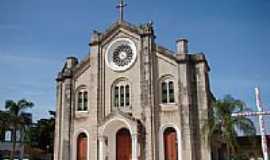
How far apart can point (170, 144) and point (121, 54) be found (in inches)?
362

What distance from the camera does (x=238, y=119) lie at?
24.5 metres

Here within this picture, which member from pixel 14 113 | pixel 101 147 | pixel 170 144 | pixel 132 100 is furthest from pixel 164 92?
pixel 14 113

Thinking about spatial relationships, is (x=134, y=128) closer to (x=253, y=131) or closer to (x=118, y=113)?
(x=118, y=113)

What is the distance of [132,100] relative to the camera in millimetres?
30469

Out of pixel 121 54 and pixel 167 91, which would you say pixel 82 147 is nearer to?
pixel 121 54

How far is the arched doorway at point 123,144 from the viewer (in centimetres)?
3069

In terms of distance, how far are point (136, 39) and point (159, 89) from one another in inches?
201

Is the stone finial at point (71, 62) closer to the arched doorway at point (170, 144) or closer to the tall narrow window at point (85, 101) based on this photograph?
the tall narrow window at point (85, 101)

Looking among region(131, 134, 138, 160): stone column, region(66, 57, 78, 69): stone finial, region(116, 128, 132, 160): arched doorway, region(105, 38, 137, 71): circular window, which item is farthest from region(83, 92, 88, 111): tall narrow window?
region(131, 134, 138, 160): stone column

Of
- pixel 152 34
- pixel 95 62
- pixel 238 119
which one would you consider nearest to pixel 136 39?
pixel 152 34

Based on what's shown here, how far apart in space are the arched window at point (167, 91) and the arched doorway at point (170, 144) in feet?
7.82

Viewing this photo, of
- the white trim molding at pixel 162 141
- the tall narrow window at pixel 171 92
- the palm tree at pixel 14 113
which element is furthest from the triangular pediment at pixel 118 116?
the palm tree at pixel 14 113

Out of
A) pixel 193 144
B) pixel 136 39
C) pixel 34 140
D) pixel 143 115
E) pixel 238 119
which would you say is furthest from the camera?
pixel 34 140

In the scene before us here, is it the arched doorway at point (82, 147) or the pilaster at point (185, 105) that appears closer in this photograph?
the pilaster at point (185, 105)
